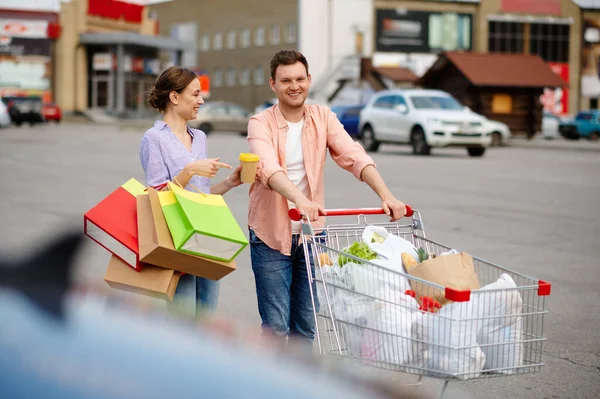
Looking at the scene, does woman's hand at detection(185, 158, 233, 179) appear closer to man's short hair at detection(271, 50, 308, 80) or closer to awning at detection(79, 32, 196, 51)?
man's short hair at detection(271, 50, 308, 80)

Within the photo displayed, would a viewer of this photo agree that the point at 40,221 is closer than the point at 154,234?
No

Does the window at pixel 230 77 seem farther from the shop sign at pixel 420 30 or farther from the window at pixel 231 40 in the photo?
the shop sign at pixel 420 30

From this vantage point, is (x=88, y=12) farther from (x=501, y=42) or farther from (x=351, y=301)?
(x=351, y=301)

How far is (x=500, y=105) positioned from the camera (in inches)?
1697

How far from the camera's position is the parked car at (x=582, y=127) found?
151 ft

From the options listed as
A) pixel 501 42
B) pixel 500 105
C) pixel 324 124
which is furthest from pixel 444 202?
pixel 501 42

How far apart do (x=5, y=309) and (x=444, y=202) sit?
1247cm

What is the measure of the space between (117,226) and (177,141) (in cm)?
88

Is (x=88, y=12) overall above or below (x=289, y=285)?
above

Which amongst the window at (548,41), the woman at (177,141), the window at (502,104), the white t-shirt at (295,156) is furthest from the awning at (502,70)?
the white t-shirt at (295,156)

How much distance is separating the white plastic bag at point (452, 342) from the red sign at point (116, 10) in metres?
70.6

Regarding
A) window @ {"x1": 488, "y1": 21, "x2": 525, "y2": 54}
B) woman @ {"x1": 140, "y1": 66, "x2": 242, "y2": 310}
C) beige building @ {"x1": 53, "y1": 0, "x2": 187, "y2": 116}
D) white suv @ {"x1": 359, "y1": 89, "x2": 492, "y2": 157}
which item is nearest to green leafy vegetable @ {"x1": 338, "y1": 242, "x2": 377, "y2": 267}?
woman @ {"x1": 140, "y1": 66, "x2": 242, "y2": 310}

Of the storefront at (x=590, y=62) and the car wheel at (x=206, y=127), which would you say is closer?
the car wheel at (x=206, y=127)

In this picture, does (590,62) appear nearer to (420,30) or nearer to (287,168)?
(420,30)
